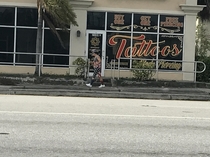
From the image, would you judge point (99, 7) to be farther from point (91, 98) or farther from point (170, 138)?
point (170, 138)

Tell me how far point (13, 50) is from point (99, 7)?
205 inches

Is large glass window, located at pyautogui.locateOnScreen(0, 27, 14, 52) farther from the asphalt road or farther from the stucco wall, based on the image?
the asphalt road

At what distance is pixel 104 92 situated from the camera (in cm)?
1516

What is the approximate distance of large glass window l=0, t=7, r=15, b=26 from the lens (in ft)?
64.8

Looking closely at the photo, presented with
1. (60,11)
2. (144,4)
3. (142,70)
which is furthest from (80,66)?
(144,4)

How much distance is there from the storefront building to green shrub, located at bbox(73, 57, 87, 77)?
1.33 metres

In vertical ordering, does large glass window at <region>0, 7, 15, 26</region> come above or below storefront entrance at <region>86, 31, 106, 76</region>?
above

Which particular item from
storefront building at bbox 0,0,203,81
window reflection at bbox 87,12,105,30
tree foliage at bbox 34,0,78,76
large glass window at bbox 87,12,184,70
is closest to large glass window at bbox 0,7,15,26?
storefront building at bbox 0,0,203,81

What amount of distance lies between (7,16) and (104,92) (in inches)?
317

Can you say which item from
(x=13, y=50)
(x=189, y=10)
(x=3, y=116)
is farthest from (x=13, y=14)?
(x=3, y=116)

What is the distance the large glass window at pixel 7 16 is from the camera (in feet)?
64.8

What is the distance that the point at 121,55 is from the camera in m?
20.1

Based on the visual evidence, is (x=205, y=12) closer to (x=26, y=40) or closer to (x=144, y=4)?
(x=144, y=4)

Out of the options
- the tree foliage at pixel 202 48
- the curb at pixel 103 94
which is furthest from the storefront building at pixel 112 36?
the curb at pixel 103 94
